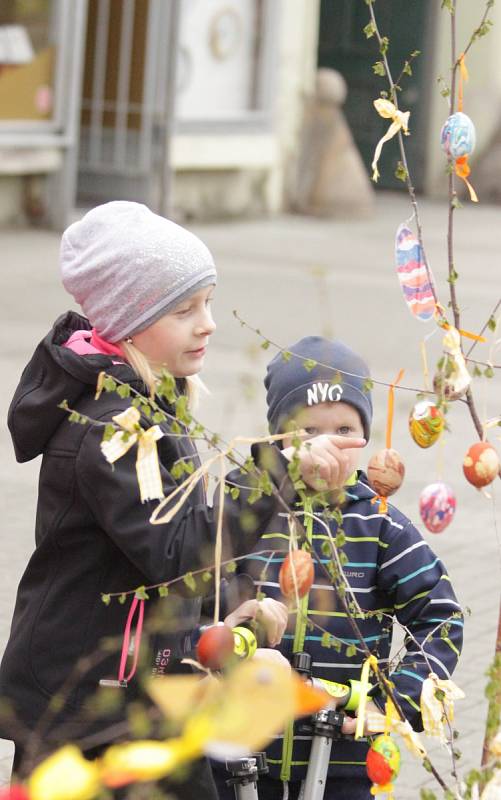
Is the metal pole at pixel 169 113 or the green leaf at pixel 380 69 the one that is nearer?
the green leaf at pixel 380 69

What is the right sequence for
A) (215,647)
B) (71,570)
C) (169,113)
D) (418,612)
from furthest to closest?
(169,113)
(418,612)
(71,570)
(215,647)

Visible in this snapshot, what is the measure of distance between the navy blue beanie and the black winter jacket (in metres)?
0.30

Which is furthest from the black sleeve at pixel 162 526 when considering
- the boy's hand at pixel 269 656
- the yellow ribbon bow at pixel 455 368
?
the yellow ribbon bow at pixel 455 368

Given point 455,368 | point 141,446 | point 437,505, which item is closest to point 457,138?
point 455,368

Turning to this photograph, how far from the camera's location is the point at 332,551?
6.50 ft

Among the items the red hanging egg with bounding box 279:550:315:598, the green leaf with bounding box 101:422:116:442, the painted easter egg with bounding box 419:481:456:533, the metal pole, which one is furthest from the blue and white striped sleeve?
the metal pole

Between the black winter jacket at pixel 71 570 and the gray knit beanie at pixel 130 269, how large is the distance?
10cm

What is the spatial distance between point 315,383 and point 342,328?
7.87 m

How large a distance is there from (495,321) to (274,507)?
41 centimetres

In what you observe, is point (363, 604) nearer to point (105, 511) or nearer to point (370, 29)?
point (105, 511)

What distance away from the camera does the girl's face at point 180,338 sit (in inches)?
95.7

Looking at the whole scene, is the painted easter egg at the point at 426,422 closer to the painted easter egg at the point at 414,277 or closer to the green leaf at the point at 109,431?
the painted easter egg at the point at 414,277

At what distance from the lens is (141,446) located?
189 cm

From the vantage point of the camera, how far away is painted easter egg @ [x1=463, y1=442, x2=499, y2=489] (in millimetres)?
1896
